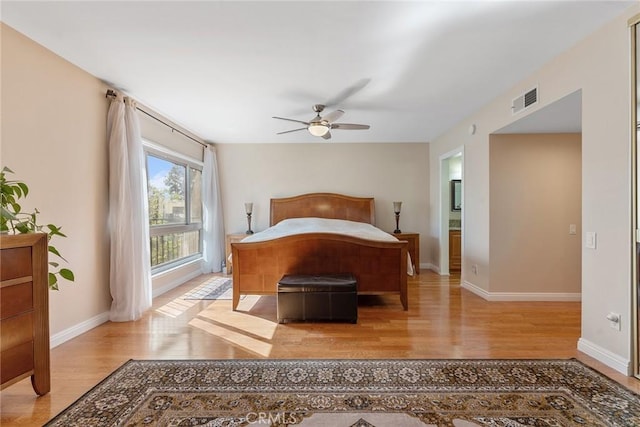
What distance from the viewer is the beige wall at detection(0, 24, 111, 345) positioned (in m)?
2.25

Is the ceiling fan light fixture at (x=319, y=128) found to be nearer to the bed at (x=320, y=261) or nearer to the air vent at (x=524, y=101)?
the bed at (x=320, y=261)

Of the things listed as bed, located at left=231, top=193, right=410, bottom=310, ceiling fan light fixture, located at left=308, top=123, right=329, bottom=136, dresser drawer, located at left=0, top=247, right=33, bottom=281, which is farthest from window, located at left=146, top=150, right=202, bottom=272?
dresser drawer, located at left=0, top=247, right=33, bottom=281

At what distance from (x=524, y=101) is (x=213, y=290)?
4500mm

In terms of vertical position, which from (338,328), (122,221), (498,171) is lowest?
(338,328)

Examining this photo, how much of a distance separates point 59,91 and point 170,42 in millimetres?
1175

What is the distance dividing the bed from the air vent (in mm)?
1880

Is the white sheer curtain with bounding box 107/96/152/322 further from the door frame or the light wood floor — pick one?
the door frame

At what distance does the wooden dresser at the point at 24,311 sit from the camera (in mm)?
1617

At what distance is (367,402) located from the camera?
1757 millimetres

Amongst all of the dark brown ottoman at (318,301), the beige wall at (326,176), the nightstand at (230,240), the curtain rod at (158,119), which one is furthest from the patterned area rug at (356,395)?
the beige wall at (326,176)

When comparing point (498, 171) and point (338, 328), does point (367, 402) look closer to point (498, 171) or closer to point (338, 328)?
point (338, 328)

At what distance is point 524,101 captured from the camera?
305 centimetres

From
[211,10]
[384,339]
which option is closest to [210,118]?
[211,10]

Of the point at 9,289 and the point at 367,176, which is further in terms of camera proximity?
the point at 367,176
